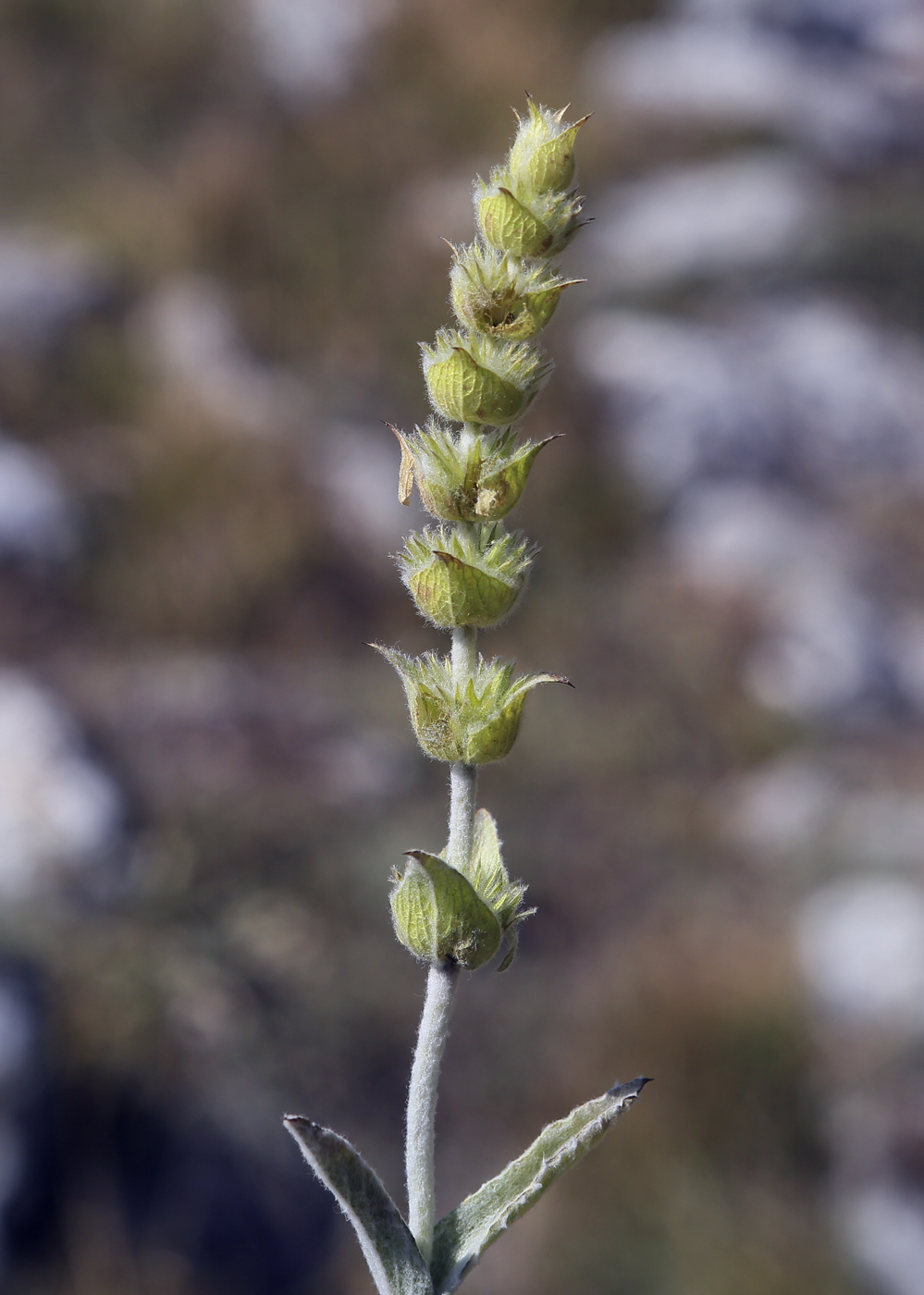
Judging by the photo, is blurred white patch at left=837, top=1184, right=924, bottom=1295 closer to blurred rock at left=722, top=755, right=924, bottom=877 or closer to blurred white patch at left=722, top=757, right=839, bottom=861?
blurred rock at left=722, top=755, right=924, bottom=877

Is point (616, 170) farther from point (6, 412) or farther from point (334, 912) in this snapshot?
point (334, 912)

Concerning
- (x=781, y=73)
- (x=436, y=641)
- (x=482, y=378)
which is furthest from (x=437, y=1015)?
(x=781, y=73)

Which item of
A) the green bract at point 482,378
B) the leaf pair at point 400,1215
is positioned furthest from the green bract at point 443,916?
the green bract at point 482,378

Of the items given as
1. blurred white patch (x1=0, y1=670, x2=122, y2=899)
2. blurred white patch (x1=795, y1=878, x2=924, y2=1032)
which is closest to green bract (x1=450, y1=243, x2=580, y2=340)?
blurred white patch (x1=0, y1=670, x2=122, y2=899)

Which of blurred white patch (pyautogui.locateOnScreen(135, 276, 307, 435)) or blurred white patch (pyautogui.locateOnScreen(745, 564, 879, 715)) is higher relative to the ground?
blurred white patch (pyautogui.locateOnScreen(135, 276, 307, 435))

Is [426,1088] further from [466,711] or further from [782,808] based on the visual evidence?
[782,808]

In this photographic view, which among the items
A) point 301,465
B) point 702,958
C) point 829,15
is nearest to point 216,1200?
point 702,958
